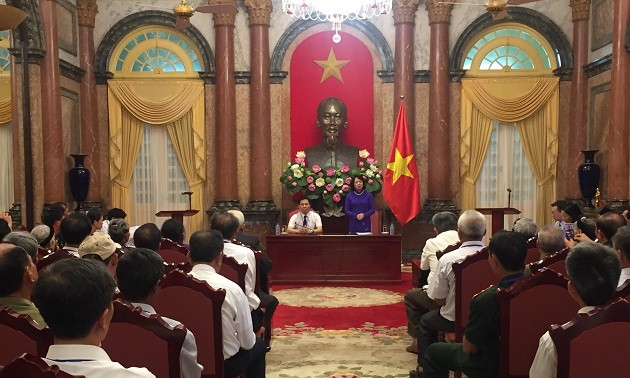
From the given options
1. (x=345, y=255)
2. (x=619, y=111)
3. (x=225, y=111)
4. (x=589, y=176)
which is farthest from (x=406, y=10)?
(x=345, y=255)

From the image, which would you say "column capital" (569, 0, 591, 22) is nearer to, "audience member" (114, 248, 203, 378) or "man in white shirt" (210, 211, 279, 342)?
"man in white shirt" (210, 211, 279, 342)

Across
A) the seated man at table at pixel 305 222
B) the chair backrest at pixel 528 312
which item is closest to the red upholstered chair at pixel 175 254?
the chair backrest at pixel 528 312

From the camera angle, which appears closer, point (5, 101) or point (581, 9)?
point (5, 101)

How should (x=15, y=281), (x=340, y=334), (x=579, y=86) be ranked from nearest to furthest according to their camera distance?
(x=15, y=281) → (x=340, y=334) → (x=579, y=86)

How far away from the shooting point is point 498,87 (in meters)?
11.3

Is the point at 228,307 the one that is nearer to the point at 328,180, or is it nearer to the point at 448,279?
the point at 448,279

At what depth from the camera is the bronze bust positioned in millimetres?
10938

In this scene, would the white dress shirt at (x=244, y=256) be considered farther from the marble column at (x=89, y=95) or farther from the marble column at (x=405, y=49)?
the marble column at (x=89, y=95)

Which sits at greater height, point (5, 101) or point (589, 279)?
point (5, 101)

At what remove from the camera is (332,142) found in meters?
10.9

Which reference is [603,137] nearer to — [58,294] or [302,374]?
[302,374]

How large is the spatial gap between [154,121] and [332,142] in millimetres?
3068

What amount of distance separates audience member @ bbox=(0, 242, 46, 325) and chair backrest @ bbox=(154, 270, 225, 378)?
54 centimetres

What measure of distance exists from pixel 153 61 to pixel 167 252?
7.32 m
